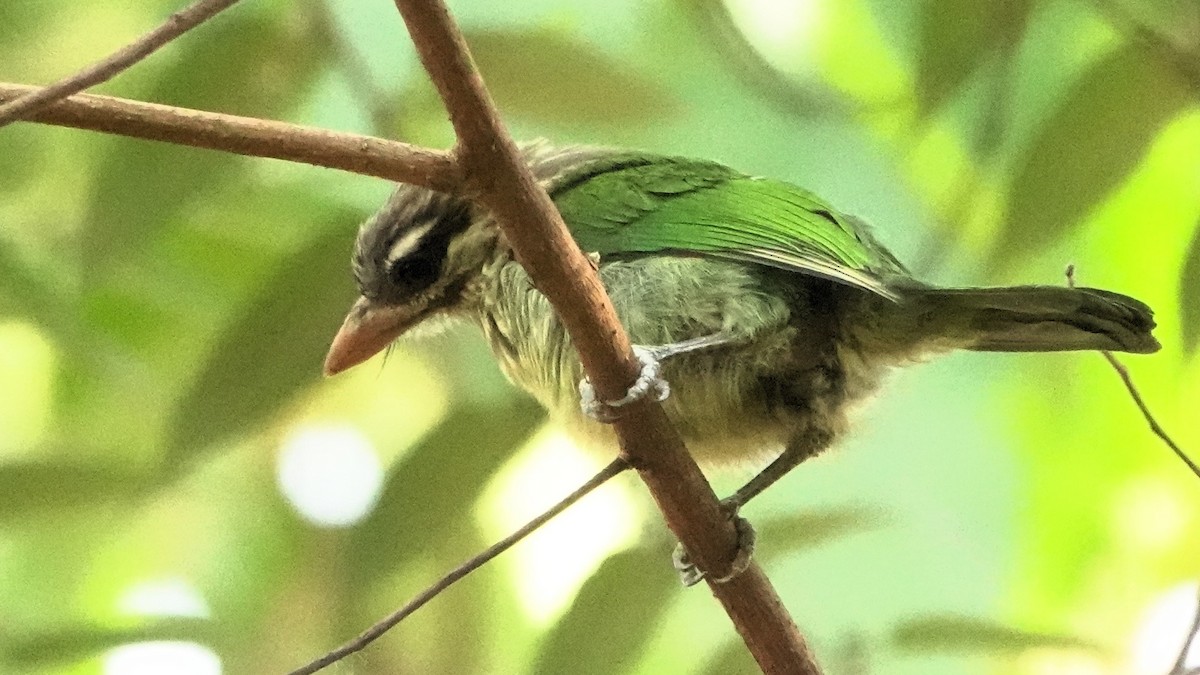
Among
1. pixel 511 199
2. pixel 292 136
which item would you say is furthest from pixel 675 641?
pixel 292 136

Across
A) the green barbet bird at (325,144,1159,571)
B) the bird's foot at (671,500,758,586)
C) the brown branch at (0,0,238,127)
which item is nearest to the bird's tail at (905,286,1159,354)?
the green barbet bird at (325,144,1159,571)

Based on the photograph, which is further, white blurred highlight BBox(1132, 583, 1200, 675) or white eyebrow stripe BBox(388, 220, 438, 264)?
white blurred highlight BBox(1132, 583, 1200, 675)

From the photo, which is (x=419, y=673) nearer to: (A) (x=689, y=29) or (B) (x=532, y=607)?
(B) (x=532, y=607)

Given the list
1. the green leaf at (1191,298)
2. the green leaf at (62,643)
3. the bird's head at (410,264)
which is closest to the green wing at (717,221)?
the bird's head at (410,264)

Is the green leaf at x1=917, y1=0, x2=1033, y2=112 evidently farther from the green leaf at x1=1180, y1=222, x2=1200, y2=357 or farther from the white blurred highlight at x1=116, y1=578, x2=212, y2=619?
the white blurred highlight at x1=116, y1=578, x2=212, y2=619

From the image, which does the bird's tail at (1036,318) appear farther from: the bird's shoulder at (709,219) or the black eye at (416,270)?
the black eye at (416,270)

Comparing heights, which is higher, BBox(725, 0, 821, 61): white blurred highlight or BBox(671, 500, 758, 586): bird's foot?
BBox(725, 0, 821, 61): white blurred highlight

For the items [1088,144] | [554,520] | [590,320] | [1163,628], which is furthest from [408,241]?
[1163,628]
